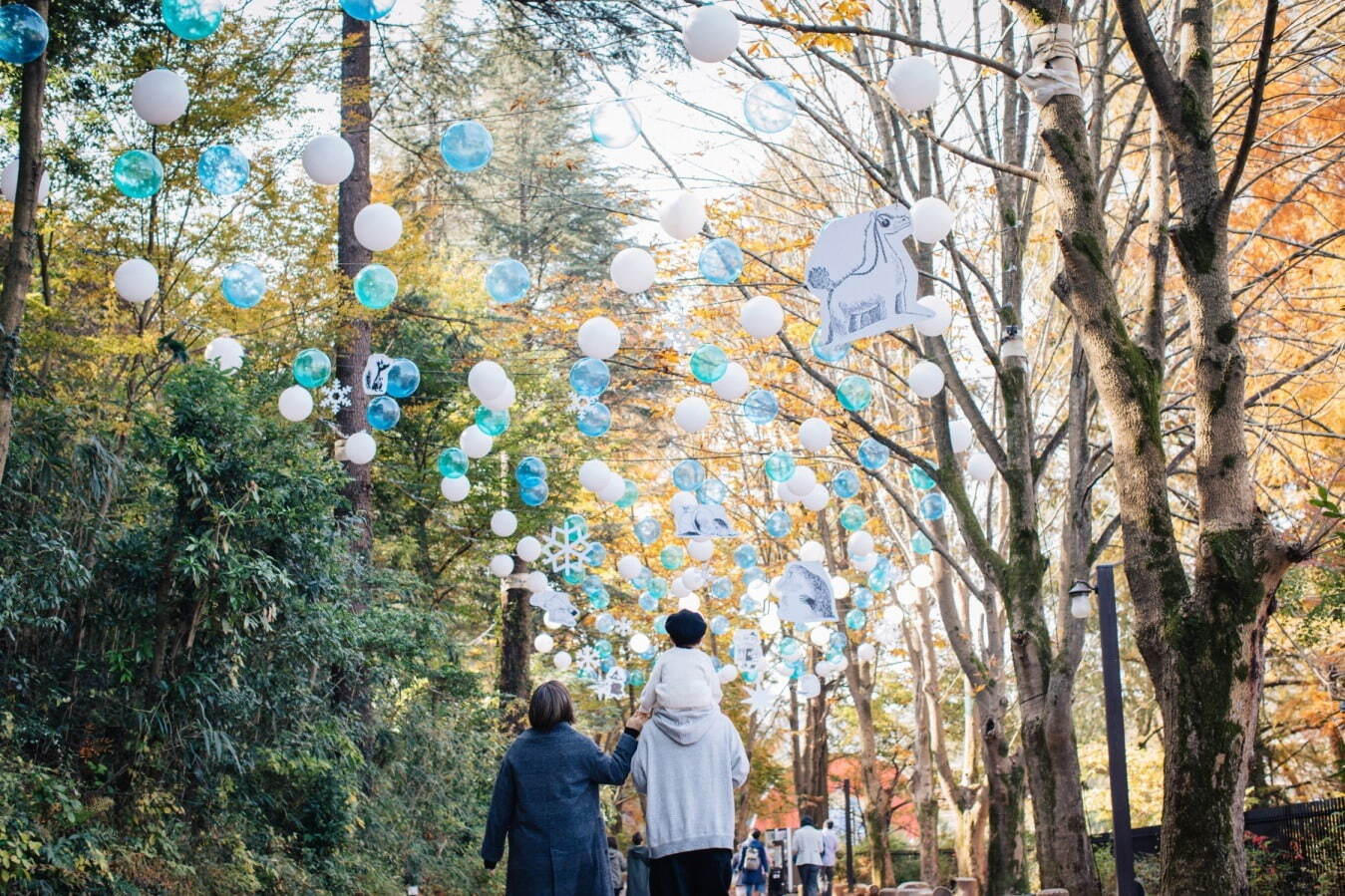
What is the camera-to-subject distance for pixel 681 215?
8.34m

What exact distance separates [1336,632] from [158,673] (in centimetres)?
1363

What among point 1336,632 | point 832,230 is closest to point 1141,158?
point 1336,632

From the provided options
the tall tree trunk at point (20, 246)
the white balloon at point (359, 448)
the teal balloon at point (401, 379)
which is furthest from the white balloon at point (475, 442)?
the tall tree trunk at point (20, 246)

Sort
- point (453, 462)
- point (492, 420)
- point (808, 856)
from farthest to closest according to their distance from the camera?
1. point (808, 856)
2. point (453, 462)
3. point (492, 420)

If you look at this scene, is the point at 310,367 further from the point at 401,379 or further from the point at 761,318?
the point at 761,318

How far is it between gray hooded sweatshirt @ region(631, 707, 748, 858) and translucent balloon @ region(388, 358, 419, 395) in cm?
646

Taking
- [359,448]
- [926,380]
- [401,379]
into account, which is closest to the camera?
[926,380]

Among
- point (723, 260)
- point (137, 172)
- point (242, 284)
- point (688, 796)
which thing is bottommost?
point (688, 796)

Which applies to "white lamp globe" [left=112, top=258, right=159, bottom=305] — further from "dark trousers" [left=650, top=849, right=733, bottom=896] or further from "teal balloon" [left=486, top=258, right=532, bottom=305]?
"dark trousers" [left=650, top=849, right=733, bottom=896]

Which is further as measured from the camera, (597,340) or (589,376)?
(589,376)

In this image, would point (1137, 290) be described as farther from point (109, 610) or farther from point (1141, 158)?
point (109, 610)

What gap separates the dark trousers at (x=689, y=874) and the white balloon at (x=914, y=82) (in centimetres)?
476

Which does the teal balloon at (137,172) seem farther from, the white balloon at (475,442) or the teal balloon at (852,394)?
the teal balloon at (852,394)

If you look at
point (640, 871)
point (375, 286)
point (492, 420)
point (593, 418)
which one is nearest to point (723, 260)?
point (375, 286)
